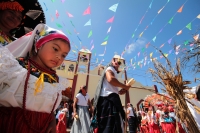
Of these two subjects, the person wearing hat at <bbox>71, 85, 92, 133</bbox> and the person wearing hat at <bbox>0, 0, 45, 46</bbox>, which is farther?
the person wearing hat at <bbox>71, 85, 92, 133</bbox>

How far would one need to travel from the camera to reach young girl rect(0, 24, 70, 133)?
3.04ft

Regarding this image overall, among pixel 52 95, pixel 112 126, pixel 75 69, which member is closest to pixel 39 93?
pixel 52 95

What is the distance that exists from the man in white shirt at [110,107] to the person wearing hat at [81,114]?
192cm

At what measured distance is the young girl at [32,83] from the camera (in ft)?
3.04

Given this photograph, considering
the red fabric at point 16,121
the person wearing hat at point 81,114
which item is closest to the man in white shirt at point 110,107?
the red fabric at point 16,121

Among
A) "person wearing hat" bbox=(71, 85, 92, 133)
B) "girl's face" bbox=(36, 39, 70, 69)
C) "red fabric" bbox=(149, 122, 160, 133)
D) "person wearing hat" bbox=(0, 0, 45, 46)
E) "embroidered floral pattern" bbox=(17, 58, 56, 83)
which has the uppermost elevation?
"person wearing hat" bbox=(0, 0, 45, 46)

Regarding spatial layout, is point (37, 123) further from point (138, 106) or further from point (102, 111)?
point (138, 106)

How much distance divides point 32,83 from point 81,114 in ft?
11.3

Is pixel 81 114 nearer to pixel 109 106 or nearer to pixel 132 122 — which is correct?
pixel 109 106

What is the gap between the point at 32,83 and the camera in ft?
3.33

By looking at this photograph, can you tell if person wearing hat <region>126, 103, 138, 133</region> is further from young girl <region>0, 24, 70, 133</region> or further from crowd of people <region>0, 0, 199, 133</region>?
young girl <region>0, 24, 70, 133</region>

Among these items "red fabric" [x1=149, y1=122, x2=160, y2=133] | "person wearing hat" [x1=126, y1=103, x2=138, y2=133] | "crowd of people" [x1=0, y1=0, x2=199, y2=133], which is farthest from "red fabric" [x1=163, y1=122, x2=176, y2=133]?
"crowd of people" [x1=0, y1=0, x2=199, y2=133]

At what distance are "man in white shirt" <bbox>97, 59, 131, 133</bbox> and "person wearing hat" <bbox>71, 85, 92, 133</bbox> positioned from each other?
1922 mm

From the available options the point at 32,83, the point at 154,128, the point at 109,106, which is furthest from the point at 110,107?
the point at 154,128
